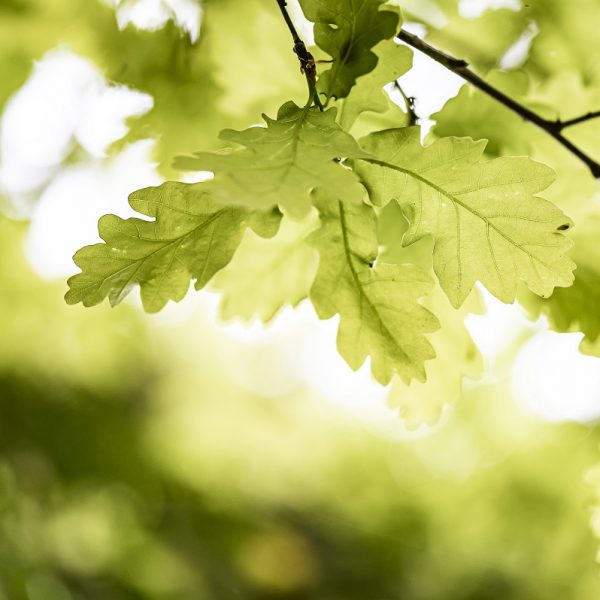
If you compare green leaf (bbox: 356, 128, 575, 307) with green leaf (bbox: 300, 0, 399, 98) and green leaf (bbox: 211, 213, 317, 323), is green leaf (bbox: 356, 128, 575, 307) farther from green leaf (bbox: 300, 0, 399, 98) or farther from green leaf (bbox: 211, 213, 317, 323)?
green leaf (bbox: 211, 213, 317, 323)

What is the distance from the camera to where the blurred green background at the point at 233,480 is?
3.16m

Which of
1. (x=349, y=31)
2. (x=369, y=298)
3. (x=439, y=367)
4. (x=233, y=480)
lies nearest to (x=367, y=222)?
(x=369, y=298)

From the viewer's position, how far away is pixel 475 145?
0.76 metres

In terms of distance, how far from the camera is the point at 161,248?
0.81 m

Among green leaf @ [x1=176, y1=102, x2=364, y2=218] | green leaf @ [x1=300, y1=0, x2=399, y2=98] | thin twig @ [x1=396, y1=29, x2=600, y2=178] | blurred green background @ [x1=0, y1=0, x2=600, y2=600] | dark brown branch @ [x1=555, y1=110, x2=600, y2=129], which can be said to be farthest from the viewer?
blurred green background @ [x1=0, y1=0, x2=600, y2=600]

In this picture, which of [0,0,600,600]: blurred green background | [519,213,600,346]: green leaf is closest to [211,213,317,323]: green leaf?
[519,213,600,346]: green leaf

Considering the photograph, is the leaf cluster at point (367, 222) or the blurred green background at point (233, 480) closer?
the leaf cluster at point (367, 222)

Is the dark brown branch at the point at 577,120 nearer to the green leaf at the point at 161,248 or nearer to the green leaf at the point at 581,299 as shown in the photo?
the green leaf at the point at 581,299

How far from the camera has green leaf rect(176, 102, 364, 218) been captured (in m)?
0.59

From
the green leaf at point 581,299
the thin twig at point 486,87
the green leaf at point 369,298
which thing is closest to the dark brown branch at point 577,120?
the thin twig at point 486,87

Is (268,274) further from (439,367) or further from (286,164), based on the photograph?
(286,164)

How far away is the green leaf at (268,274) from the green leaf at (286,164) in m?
0.35

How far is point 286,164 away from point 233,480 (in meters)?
3.55

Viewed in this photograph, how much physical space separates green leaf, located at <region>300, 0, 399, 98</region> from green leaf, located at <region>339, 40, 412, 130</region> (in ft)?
0.11
